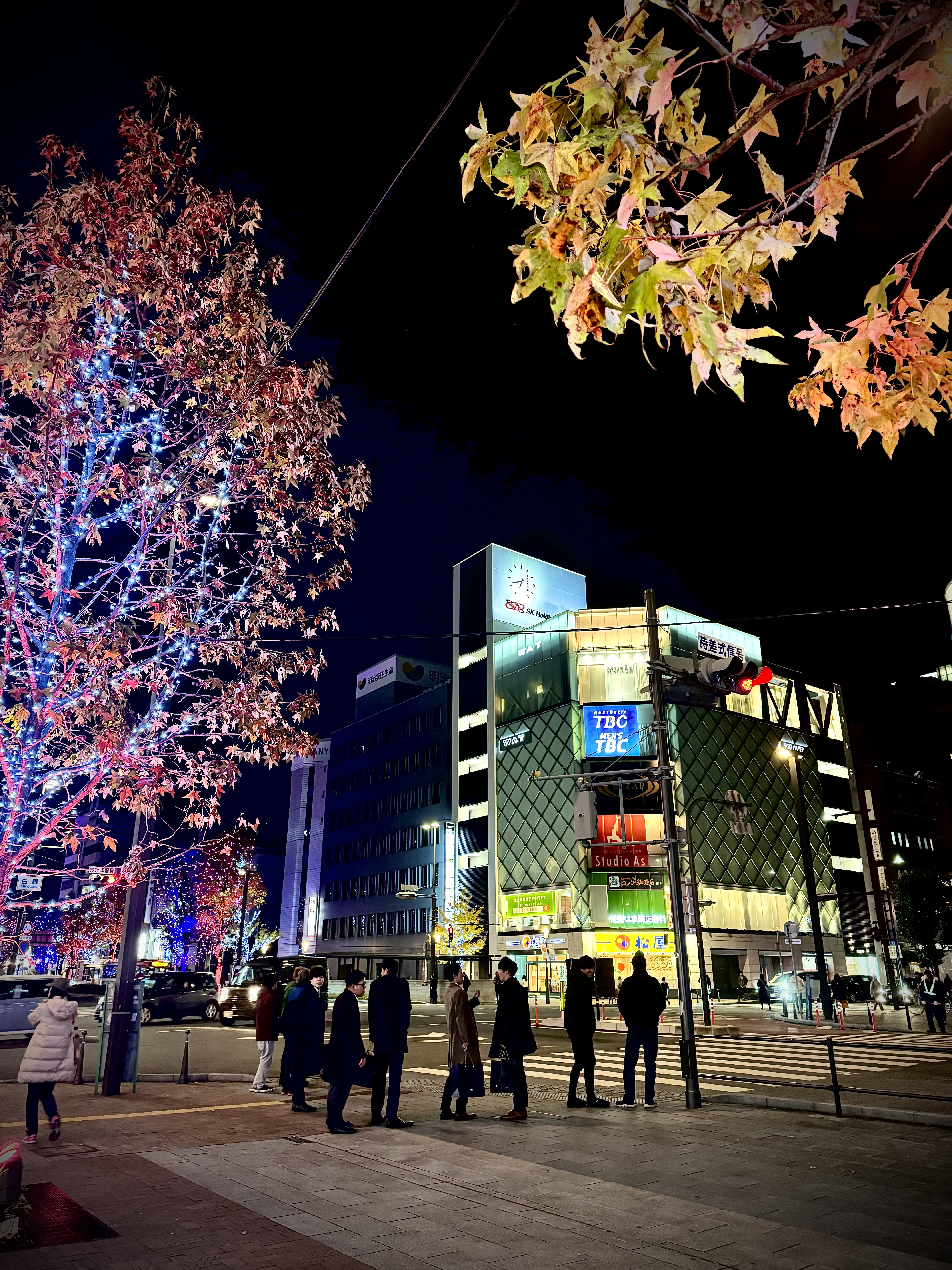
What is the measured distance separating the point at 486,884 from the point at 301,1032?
54597 mm

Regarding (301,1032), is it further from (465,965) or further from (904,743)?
(904,743)

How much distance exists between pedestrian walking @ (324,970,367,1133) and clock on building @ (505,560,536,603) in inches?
2385

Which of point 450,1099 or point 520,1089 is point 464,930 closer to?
point 450,1099

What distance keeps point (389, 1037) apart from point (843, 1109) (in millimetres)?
5999

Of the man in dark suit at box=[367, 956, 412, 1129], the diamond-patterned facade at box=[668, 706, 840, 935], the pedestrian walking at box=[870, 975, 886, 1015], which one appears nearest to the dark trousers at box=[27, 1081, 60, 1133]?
the man in dark suit at box=[367, 956, 412, 1129]

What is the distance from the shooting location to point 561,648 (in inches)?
2474

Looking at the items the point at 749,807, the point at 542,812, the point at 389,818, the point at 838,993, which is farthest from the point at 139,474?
the point at 389,818

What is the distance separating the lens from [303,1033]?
37.5 feet

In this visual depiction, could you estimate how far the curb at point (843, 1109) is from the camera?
966 cm

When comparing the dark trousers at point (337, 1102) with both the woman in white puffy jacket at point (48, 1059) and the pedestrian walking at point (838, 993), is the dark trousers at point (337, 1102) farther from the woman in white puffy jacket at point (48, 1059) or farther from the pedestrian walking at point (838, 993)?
the pedestrian walking at point (838, 993)

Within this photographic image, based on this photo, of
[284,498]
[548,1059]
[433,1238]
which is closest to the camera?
[433,1238]

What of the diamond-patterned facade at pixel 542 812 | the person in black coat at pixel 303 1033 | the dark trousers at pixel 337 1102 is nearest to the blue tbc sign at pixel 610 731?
the diamond-patterned facade at pixel 542 812

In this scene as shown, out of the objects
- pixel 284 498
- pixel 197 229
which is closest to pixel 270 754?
pixel 284 498

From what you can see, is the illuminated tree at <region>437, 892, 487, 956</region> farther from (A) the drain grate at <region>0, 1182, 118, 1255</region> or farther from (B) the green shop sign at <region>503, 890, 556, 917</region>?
(A) the drain grate at <region>0, 1182, 118, 1255</region>
